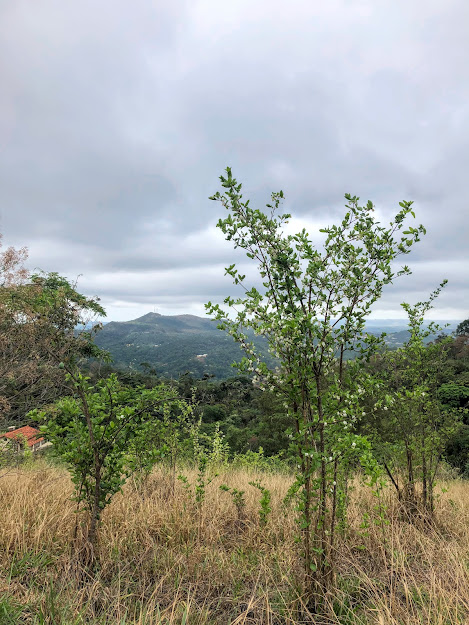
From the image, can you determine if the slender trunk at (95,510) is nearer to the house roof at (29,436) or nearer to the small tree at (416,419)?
the house roof at (29,436)

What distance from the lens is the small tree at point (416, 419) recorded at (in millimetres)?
4238

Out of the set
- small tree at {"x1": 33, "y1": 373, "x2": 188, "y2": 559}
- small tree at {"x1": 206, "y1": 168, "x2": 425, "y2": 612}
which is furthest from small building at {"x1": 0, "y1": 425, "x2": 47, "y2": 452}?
small tree at {"x1": 206, "y1": 168, "x2": 425, "y2": 612}

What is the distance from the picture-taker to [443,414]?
482 centimetres

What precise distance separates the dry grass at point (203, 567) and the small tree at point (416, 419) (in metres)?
0.34

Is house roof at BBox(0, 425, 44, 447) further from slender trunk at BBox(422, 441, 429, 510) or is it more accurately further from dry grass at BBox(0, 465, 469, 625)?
slender trunk at BBox(422, 441, 429, 510)

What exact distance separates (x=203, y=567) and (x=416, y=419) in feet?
10.1

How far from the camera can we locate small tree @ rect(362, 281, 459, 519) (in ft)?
13.9

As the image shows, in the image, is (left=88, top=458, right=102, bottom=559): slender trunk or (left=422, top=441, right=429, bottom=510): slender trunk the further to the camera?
(left=422, top=441, right=429, bottom=510): slender trunk

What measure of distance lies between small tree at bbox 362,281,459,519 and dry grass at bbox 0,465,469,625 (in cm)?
34

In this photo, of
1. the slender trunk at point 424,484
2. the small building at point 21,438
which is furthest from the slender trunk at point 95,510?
the slender trunk at point 424,484

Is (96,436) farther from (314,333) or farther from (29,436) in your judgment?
(29,436)

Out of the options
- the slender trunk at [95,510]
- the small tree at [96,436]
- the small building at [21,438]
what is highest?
the small tree at [96,436]

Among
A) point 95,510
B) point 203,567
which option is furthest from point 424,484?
point 95,510

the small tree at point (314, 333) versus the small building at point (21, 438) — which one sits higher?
the small tree at point (314, 333)
